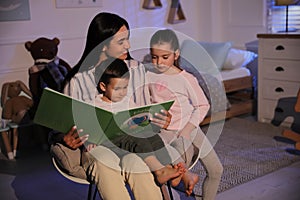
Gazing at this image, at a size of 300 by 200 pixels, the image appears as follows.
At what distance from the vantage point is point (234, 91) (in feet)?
13.9

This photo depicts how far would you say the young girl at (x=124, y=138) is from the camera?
1750 millimetres

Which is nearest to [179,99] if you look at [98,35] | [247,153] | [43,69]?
[98,35]

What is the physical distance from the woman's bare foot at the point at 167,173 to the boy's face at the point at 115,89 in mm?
373

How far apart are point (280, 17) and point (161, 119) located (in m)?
2.91

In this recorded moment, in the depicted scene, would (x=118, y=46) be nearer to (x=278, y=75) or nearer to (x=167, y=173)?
(x=167, y=173)

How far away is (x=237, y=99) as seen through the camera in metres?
4.23

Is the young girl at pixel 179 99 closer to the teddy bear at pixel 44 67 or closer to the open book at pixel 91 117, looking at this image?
the open book at pixel 91 117

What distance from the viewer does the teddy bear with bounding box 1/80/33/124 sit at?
132 inches

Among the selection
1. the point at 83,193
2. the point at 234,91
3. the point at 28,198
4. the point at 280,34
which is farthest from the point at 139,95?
the point at 234,91

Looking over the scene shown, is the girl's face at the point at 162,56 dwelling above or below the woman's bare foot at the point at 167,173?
above

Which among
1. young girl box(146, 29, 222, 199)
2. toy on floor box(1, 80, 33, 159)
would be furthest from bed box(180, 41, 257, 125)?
young girl box(146, 29, 222, 199)

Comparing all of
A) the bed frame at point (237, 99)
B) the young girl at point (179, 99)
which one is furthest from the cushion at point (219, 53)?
the young girl at point (179, 99)

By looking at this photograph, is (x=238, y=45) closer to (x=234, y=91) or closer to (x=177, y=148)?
(x=234, y=91)

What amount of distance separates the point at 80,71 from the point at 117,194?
0.62 meters
